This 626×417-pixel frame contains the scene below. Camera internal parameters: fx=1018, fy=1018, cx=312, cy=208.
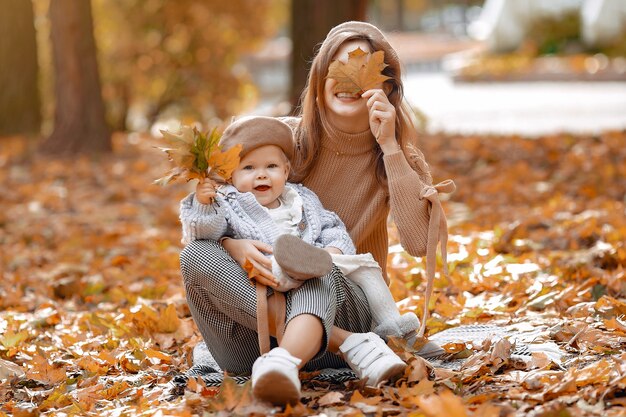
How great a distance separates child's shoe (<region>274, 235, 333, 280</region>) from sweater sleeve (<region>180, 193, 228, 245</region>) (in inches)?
10.6

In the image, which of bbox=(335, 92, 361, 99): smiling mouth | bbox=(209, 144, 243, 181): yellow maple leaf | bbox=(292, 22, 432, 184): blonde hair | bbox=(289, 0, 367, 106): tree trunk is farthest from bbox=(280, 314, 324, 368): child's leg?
bbox=(289, 0, 367, 106): tree trunk

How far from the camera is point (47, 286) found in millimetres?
5578

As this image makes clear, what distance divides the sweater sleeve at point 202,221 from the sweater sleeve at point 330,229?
351 millimetres

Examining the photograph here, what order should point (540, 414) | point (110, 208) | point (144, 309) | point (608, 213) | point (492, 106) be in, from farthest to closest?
→ 1. point (492, 106)
2. point (110, 208)
3. point (608, 213)
4. point (144, 309)
5. point (540, 414)

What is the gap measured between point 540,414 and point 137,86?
1507 centimetres

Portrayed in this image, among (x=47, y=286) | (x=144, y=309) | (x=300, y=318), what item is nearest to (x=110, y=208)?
(x=47, y=286)

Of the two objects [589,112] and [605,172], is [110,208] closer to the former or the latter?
[605,172]

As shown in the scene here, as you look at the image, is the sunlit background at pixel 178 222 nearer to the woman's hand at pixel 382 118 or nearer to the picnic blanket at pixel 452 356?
the picnic blanket at pixel 452 356

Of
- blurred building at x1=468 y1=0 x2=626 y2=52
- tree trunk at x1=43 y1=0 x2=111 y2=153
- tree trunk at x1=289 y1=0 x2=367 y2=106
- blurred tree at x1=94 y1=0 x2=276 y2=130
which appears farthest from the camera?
A: blurred building at x1=468 y1=0 x2=626 y2=52

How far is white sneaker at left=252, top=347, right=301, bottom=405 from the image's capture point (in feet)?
9.13

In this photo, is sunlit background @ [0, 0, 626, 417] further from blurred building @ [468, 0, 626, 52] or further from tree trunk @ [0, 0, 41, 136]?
blurred building @ [468, 0, 626, 52]

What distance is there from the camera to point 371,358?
121 inches

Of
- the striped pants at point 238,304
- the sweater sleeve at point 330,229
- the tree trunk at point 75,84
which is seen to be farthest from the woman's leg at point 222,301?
the tree trunk at point 75,84

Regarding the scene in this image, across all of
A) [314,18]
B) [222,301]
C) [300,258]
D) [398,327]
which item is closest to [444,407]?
[300,258]
